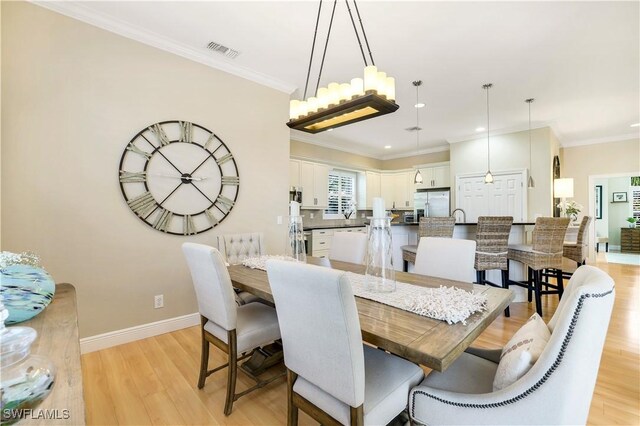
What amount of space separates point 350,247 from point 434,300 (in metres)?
1.40

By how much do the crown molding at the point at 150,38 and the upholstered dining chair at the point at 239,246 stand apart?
75.3 inches

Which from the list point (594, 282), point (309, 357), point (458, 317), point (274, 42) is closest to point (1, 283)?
point (309, 357)

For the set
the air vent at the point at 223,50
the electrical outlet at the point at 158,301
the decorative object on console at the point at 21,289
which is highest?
the air vent at the point at 223,50

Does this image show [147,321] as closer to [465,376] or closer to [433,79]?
[465,376]

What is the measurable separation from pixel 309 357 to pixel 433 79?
3.63 m

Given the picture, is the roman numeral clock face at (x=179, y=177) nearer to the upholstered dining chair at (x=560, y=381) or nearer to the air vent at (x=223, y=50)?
the air vent at (x=223, y=50)

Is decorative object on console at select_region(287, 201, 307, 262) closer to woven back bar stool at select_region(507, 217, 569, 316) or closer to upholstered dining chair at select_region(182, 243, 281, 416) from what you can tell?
upholstered dining chair at select_region(182, 243, 281, 416)

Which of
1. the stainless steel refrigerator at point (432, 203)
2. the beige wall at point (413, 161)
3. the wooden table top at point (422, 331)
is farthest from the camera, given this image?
the beige wall at point (413, 161)

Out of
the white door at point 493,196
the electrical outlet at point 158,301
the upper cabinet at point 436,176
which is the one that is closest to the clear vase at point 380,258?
the electrical outlet at point 158,301

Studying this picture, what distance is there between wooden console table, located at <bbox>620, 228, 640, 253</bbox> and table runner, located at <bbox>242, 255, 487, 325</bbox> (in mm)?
10322

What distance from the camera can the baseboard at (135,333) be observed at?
245cm

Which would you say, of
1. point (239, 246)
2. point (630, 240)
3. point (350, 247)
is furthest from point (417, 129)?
point (630, 240)

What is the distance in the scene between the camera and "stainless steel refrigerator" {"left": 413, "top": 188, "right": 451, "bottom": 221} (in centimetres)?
636

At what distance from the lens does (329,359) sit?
1074 millimetres
